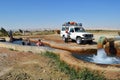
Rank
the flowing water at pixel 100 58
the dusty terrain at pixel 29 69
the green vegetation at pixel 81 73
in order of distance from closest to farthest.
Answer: the green vegetation at pixel 81 73, the dusty terrain at pixel 29 69, the flowing water at pixel 100 58

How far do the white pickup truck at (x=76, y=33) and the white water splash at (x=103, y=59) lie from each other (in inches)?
284

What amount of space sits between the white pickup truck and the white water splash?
721 cm

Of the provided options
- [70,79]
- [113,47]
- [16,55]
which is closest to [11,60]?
[16,55]

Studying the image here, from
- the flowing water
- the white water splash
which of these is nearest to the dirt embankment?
the flowing water

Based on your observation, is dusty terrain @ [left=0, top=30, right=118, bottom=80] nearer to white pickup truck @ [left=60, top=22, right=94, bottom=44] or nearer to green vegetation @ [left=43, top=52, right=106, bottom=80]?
green vegetation @ [left=43, top=52, right=106, bottom=80]

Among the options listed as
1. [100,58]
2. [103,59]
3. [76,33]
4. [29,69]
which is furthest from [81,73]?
[76,33]

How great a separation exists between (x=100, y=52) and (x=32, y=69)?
1063 cm

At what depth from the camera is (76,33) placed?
36.1m

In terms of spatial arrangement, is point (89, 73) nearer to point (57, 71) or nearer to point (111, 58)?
point (57, 71)

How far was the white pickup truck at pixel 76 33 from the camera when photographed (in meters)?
35.2

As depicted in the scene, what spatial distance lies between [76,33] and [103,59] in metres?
11.2

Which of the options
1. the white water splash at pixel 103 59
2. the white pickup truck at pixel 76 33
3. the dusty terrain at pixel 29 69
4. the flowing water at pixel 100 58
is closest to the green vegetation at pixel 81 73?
the dusty terrain at pixel 29 69

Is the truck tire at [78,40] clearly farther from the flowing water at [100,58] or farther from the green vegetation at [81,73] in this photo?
the green vegetation at [81,73]

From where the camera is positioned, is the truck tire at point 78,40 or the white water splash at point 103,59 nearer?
the white water splash at point 103,59
